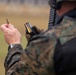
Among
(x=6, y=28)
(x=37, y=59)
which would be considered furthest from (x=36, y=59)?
(x=6, y=28)

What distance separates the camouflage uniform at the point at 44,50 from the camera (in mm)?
3184

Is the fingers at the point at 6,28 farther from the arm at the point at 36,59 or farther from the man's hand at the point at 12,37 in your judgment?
the arm at the point at 36,59

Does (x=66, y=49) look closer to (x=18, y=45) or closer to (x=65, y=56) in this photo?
Answer: (x=65, y=56)

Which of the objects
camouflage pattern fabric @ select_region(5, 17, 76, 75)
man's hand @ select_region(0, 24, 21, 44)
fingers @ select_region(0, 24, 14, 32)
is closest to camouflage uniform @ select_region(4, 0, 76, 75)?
camouflage pattern fabric @ select_region(5, 17, 76, 75)

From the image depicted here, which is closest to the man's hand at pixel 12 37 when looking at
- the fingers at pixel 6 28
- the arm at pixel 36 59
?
the fingers at pixel 6 28

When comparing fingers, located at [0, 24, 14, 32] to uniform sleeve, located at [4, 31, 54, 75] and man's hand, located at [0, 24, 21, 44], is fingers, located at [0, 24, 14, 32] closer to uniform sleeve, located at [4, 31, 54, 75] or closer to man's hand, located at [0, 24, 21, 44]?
man's hand, located at [0, 24, 21, 44]

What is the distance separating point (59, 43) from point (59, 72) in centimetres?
18

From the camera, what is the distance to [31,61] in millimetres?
3266

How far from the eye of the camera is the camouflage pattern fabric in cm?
319

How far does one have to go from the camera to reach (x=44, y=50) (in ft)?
10.5

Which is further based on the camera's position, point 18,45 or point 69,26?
point 18,45

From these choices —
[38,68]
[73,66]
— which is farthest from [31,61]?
[73,66]

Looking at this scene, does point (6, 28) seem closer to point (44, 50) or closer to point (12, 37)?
point (12, 37)

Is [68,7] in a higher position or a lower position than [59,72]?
higher
